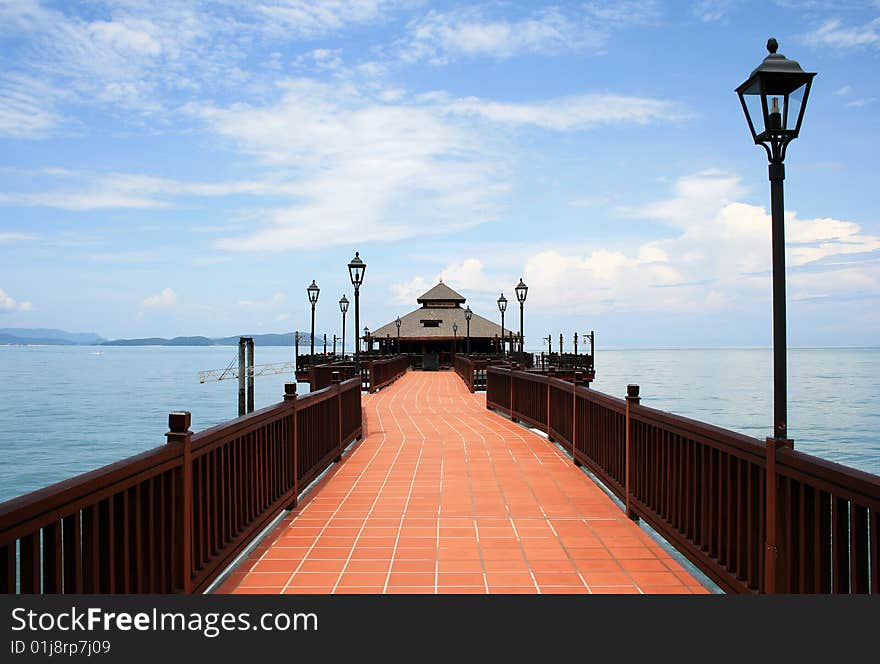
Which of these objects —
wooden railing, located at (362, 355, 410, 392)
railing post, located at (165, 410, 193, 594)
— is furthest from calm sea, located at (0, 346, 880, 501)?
railing post, located at (165, 410, 193, 594)

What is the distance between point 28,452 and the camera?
2542 cm

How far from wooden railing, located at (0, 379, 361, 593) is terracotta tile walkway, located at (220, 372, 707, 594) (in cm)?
42

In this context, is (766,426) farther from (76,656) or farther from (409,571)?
(76,656)

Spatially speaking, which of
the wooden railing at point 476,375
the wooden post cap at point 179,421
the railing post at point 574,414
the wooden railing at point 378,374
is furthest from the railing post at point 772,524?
the wooden railing at point 378,374

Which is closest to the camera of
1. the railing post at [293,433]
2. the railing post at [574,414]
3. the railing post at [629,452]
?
the railing post at [629,452]

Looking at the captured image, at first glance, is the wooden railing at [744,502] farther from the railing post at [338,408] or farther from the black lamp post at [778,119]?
the railing post at [338,408]

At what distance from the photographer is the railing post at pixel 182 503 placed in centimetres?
356

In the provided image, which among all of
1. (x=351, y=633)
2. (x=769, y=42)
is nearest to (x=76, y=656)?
(x=351, y=633)

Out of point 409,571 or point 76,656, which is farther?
point 409,571

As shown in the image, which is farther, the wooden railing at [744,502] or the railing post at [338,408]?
the railing post at [338,408]

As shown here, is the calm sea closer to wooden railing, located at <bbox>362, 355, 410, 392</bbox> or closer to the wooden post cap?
wooden railing, located at <bbox>362, 355, 410, 392</bbox>

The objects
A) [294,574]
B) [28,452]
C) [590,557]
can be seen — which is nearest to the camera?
[294,574]

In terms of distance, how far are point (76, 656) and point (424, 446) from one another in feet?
26.0

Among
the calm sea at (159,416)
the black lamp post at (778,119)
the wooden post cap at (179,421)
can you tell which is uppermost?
the black lamp post at (778,119)
